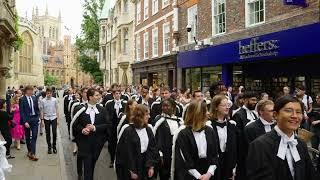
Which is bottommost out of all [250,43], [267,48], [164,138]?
[164,138]

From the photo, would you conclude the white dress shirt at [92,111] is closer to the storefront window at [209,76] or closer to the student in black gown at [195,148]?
the student in black gown at [195,148]

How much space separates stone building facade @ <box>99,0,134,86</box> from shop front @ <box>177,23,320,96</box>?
49.1 feet

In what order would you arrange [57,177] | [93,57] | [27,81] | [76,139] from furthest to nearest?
1. [27,81]
2. [93,57]
3. [57,177]
4. [76,139]

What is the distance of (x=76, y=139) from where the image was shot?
7.90 meters

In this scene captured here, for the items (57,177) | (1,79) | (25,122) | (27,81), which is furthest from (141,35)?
(27,81)

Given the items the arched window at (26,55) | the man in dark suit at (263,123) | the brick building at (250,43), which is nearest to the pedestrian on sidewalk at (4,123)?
the man in dark suit at (263,123)

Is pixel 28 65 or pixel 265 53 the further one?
pixel 28 65

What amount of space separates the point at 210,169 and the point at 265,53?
10.4 metres

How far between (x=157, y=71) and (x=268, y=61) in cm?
1201

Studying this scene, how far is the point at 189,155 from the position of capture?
202 inches

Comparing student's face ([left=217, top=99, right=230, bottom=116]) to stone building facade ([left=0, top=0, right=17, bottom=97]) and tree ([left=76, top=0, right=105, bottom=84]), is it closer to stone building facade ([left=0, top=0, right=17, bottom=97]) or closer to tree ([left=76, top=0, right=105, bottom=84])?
stone building facade ([left=0, top=0, right=17, bottom=97])

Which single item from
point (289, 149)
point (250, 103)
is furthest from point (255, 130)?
point (289, 149)

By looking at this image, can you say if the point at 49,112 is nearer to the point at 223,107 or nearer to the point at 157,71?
the point at 223,107

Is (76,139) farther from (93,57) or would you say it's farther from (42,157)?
(93,57)
